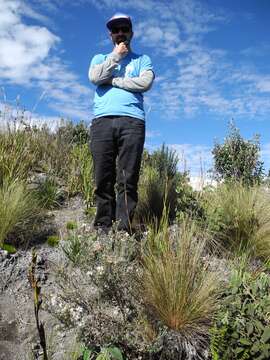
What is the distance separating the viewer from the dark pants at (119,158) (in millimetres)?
3854

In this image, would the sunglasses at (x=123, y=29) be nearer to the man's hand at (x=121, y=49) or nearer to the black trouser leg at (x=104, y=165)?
the man's hand at (x=121, y=49)

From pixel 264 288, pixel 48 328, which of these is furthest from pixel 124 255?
pixel 264 288

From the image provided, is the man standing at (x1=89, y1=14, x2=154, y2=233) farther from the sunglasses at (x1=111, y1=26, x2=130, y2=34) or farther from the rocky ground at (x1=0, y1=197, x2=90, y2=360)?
the rocky ground at (x1=0, y1=197, x2=90, y2=360)

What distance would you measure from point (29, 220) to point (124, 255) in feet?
5.88

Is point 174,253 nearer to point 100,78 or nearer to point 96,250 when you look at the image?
point 96,250

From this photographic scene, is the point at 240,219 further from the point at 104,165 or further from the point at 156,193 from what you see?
the point at 104,165

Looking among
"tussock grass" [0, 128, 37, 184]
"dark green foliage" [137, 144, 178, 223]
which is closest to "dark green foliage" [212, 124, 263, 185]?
"dark green foliage" [137, 144, 178, 223]

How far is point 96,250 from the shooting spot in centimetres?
284

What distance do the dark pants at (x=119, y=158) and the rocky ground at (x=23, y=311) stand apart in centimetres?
48

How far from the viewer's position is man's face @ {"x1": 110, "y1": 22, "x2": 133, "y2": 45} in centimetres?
404

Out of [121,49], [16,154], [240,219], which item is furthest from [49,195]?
[240,219]

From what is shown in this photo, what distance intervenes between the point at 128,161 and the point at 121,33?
3.88 ft

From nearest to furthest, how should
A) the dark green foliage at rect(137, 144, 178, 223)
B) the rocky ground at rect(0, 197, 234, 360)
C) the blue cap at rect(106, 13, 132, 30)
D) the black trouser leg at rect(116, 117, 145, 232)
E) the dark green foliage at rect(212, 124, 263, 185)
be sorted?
the rocky ground at rect(0, 197, 234, 360)
the black trouser leg at rect(116, 117, 145, 232)
the blue cap at rect(106, 13, 132, 30)
the dark green foliage at rect(137, 144, 178, 223)
the dark green foliage at rect(212, 124, 263, 185)

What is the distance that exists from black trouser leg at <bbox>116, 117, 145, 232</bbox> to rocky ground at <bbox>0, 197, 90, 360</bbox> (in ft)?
1.51
